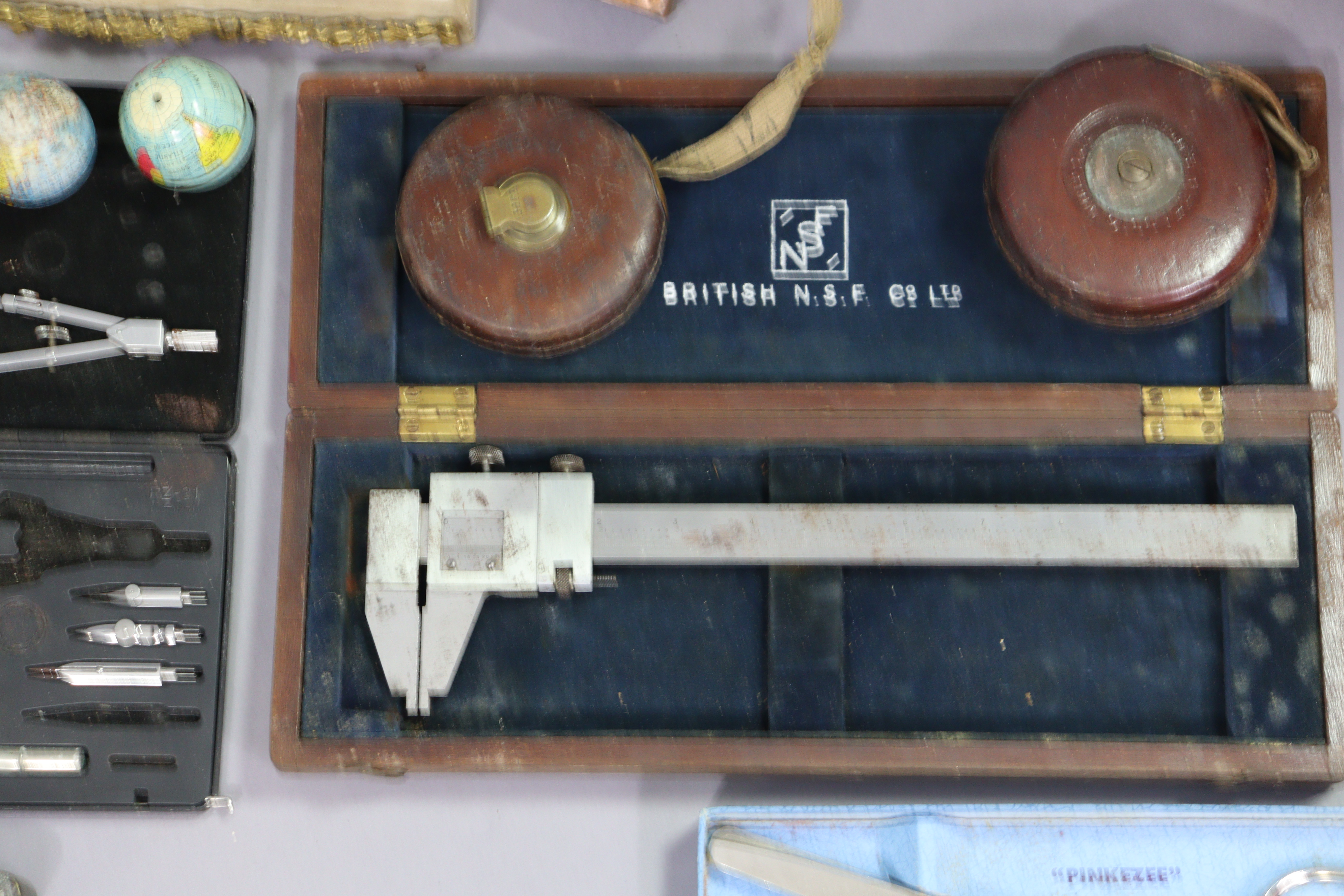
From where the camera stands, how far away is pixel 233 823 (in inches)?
65.4

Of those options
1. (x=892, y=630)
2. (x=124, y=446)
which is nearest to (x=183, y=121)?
(x=124, y=446)

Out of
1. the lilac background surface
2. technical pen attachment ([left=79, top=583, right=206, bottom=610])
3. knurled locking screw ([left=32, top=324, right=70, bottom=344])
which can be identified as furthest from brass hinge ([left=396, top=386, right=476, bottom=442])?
knurled locking screw ([left=32, top=324, right=70, bottom=344])

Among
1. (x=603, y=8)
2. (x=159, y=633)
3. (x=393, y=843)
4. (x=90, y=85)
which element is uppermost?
(x=603, y=8)

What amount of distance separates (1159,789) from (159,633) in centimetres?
130

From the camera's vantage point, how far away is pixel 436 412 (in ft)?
5.32

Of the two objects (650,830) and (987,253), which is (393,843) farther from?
(987,253)

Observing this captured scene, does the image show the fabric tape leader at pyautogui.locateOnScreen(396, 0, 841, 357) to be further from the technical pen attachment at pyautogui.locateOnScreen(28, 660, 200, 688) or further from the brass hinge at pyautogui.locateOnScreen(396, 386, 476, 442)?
the technical pen attachment at pyautogui.locateOnScreen(28, 660, 200, 688)

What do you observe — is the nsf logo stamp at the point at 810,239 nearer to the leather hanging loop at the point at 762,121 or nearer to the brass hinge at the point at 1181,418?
the leather hanging loop at the point at 762,121

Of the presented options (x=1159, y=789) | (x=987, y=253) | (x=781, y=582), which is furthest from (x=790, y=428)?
(x=1159, y=789)

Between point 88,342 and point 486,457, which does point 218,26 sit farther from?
point 486,457

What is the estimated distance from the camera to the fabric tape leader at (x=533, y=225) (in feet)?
5.07

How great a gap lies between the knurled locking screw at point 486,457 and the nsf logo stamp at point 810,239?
0.44 m

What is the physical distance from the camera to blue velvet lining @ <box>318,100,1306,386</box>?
1644 millimetres

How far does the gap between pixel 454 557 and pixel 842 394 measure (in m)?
0.53
